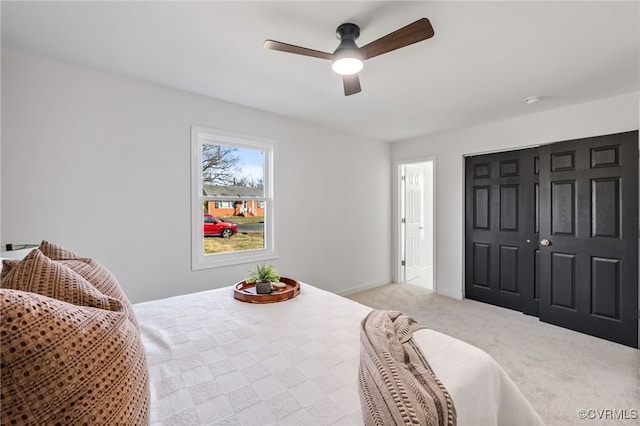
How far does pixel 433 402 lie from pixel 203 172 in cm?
284

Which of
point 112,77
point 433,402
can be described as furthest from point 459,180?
point 112,77

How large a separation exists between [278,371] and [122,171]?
7.39 feet

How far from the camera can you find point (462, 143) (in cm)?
399

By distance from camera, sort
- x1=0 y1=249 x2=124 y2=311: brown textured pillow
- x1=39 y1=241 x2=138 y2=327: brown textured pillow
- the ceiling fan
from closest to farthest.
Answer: x1=0 y1=249 x2=124 y2=311: brown textured pillow < x1=39 y1=241 x2=138 y2=327: brown textured pillow < the ceiling fan

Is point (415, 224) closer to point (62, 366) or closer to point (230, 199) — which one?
point (230, 199)

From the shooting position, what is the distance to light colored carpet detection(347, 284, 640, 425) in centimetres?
187

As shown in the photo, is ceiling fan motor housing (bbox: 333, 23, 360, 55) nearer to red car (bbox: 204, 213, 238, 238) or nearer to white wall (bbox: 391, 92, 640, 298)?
red car (bbox: 204, 213, 238, 238)

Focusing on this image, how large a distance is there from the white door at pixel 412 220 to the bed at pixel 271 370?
354cm

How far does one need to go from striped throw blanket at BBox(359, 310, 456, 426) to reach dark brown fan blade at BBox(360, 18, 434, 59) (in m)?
1.51

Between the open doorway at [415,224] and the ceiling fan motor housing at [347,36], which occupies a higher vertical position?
the ceiling fan motor housing at [347,36]

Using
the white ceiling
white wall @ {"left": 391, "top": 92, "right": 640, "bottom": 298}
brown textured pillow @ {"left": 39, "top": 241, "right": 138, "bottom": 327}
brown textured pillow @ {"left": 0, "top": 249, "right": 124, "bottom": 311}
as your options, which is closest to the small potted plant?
brown textured pillow @ {"left": 39, "top": 241, "right": 138, "bottom": 327}

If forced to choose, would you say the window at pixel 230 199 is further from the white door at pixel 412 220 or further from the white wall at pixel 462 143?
the white door at pixel 412 220

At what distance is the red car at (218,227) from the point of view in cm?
304

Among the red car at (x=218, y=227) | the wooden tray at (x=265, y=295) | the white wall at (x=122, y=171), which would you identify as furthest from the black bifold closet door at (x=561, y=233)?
the red car at (x=218, y=227)
